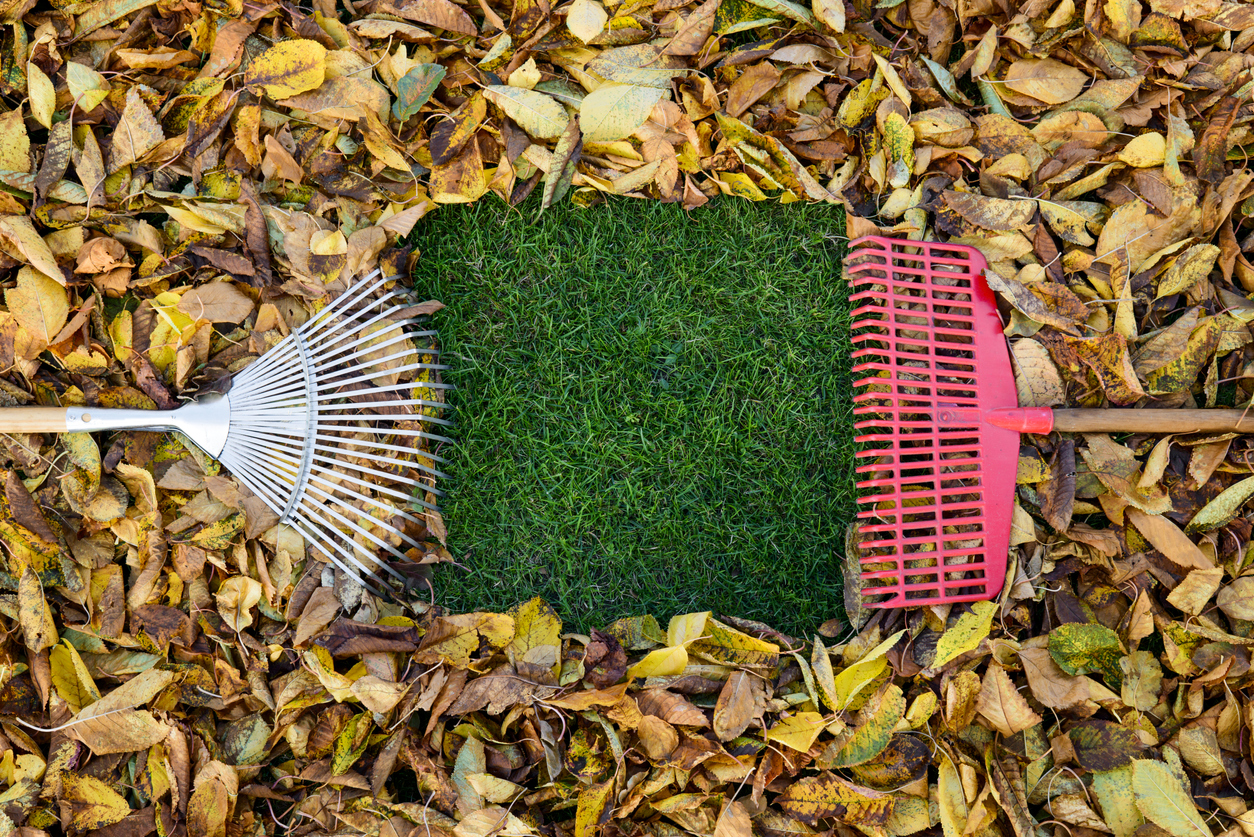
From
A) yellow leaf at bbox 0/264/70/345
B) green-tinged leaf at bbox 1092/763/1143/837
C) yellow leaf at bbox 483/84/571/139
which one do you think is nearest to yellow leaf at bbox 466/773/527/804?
green-tinged leaf at bbox 1092/763/1143/837

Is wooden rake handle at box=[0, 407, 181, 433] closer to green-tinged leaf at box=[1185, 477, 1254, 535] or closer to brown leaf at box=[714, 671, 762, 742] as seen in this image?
brown leaf at box=[714, 671, 762, 742]

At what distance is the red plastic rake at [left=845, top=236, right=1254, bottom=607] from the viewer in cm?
211

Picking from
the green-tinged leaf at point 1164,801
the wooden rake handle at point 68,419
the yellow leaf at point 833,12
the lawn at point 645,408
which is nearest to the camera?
the green-tinged leaf at point 1164,801

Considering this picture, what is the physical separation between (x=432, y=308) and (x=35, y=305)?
1101 millimetres

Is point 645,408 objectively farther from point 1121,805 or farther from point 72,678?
point 72,678

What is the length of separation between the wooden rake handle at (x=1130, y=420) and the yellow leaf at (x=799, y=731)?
965 mm

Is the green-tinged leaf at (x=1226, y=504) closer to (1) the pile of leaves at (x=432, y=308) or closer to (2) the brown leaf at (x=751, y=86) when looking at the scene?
(1) the pile of leaves at (x=432, y=308)

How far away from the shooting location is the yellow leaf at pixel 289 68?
2.14 meters

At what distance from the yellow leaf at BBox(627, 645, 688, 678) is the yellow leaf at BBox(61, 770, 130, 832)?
146cm

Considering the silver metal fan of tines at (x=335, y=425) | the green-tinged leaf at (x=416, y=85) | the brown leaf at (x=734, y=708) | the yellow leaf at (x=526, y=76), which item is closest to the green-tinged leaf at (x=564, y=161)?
the yellow leaf at (x=526, y=76)

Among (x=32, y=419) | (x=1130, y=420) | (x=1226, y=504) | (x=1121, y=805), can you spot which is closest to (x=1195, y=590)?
(x=1226, y=504)

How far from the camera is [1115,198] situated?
7.41 feet

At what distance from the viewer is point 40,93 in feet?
7.06

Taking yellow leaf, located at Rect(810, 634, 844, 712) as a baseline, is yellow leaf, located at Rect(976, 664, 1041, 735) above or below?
below
